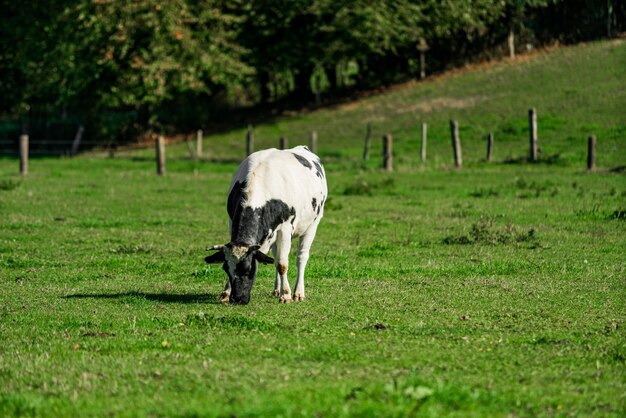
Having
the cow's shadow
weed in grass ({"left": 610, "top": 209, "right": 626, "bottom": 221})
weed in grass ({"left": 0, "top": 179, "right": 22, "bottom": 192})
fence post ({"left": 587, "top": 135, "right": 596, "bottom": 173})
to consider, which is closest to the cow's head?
the cow's shadow

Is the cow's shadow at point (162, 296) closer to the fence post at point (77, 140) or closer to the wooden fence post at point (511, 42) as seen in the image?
the fence post at point (77, 140)

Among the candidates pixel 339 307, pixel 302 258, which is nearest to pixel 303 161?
pixel 302 258

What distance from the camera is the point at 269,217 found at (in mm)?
13406

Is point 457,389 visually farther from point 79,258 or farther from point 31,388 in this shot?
point 79,258

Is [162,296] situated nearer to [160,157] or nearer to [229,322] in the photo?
[229,322]

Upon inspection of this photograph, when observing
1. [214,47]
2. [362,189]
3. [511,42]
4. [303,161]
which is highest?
[511,42]

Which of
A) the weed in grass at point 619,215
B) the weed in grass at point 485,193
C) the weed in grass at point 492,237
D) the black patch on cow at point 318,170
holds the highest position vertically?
the black patch on cow at point 318,170

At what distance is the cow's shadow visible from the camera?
537 inches

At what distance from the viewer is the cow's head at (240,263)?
42.3 ft

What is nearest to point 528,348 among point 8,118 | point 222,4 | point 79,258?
point 79,258

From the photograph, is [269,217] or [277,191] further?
[277,191]

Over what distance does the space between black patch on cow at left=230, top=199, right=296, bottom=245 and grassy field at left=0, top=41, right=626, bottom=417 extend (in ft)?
3.02

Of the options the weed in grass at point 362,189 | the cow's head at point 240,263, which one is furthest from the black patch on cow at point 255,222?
the weed in grass at point 362,189

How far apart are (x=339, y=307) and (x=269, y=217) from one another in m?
1.57
